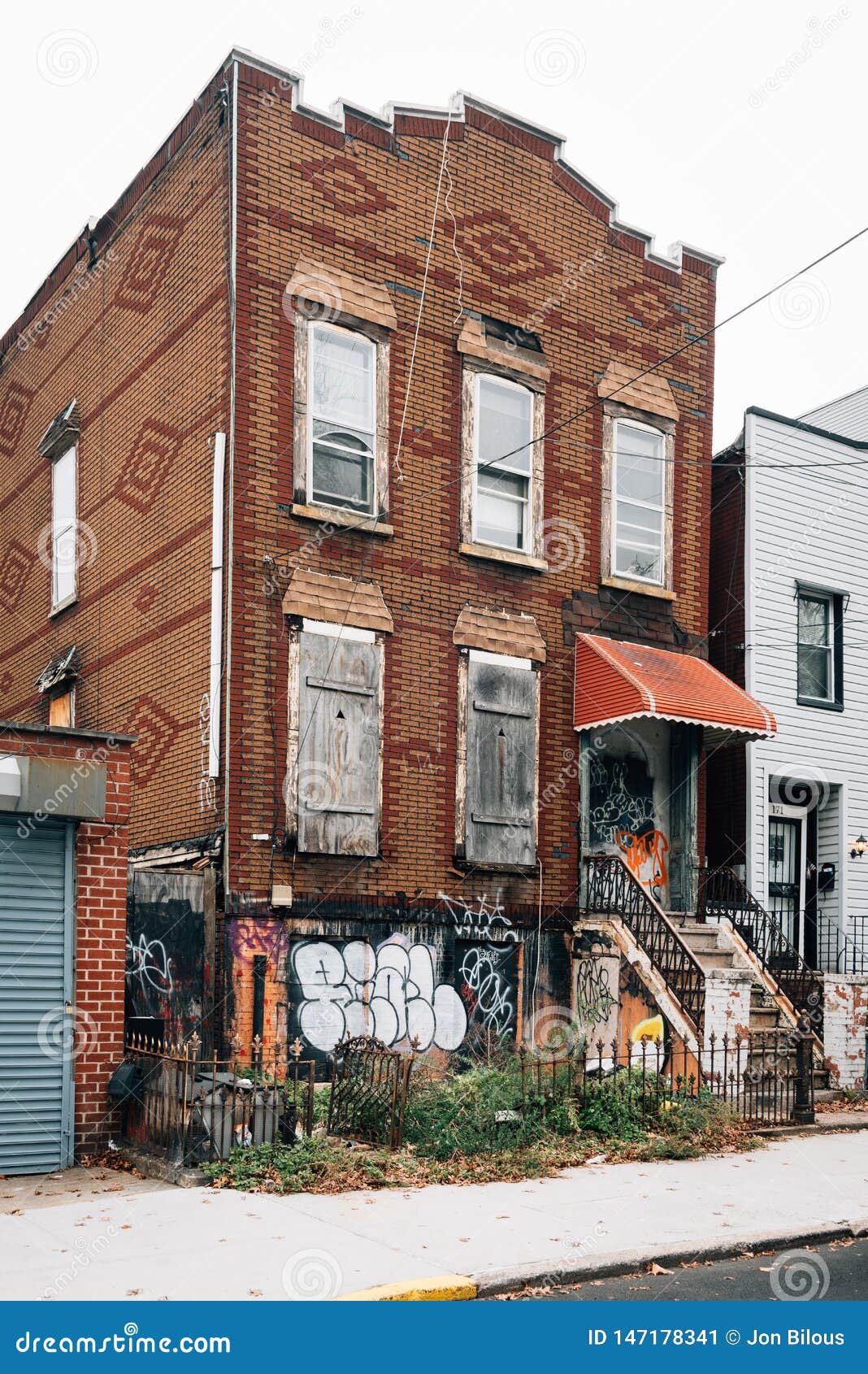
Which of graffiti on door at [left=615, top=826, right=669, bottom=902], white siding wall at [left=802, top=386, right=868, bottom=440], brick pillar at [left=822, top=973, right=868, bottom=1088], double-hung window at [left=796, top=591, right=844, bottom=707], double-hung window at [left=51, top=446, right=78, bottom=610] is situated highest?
white siding wall at [left=802, top=386, right=868, bottom=440]

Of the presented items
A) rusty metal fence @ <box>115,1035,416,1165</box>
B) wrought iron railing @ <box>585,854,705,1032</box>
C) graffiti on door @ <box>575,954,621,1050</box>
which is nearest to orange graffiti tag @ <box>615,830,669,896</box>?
wrought iron railing @ <box>585,854,705,1032</box>

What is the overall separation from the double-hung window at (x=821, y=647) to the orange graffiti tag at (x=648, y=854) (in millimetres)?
4095

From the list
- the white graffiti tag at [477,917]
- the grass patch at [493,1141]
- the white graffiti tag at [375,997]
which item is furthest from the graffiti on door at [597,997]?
the grass patch at [493,1141]

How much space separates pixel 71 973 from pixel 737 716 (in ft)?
29.6

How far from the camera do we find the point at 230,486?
1441 cm

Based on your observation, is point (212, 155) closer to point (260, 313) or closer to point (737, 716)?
point (260, 313)

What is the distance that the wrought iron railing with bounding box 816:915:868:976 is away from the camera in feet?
66.8

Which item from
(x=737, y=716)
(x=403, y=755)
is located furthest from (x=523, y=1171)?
(x=737, y=716)

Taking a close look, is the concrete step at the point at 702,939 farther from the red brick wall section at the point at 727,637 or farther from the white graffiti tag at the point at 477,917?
the red brick wall section at the point at 727,637

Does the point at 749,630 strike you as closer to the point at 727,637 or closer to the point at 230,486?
the point at 727,637

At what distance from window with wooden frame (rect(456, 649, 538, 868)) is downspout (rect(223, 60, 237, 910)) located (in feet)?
9.89

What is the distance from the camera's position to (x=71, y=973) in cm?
1129

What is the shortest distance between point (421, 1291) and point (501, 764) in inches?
357

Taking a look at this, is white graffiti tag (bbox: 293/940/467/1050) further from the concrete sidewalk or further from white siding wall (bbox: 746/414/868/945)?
white siding wall (bbox: 746/414/868/945)
